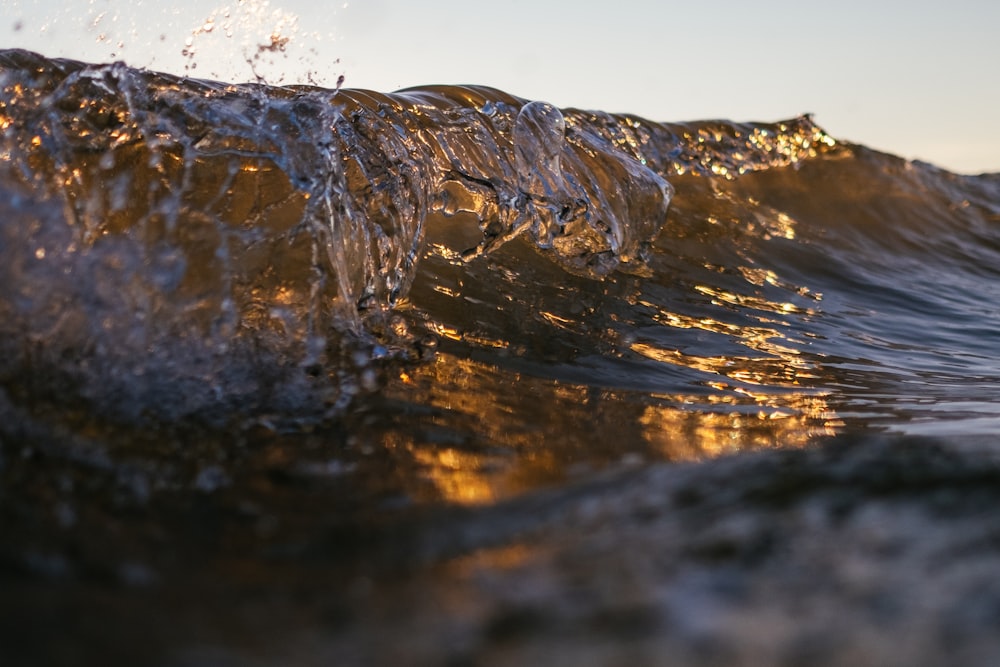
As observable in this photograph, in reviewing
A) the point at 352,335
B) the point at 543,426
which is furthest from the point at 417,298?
the point at 543,426

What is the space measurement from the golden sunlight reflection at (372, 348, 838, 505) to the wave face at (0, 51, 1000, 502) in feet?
0.04

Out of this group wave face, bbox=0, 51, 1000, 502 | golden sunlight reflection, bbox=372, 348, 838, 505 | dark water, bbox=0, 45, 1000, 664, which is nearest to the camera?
dark water, bbox=0, 45, 1000, 664

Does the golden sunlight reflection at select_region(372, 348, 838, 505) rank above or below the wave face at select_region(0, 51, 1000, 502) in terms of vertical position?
below

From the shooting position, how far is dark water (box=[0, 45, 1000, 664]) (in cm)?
184

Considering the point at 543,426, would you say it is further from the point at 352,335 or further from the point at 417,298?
the point at 417,298

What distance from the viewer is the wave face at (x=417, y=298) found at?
2.57 meters

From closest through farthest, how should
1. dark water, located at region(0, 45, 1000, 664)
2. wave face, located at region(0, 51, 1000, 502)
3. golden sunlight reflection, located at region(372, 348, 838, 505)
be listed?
1. dark water, located at region(0, 45, 1000, 664)
2. golden sunlight reflection, located at region(372, 348, 838, 505)
3. wave face, located at region(0, 51, 1000, 502)

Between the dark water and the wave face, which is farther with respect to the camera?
the wave face

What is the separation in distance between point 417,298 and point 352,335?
2.80ft

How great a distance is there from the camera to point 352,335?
337 cm

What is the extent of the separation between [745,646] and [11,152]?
2813 mm

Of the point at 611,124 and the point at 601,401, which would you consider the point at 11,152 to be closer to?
the point at 601,401

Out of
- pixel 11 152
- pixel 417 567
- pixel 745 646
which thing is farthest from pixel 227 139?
pixel 745 646

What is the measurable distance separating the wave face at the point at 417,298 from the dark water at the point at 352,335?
0.04ft
